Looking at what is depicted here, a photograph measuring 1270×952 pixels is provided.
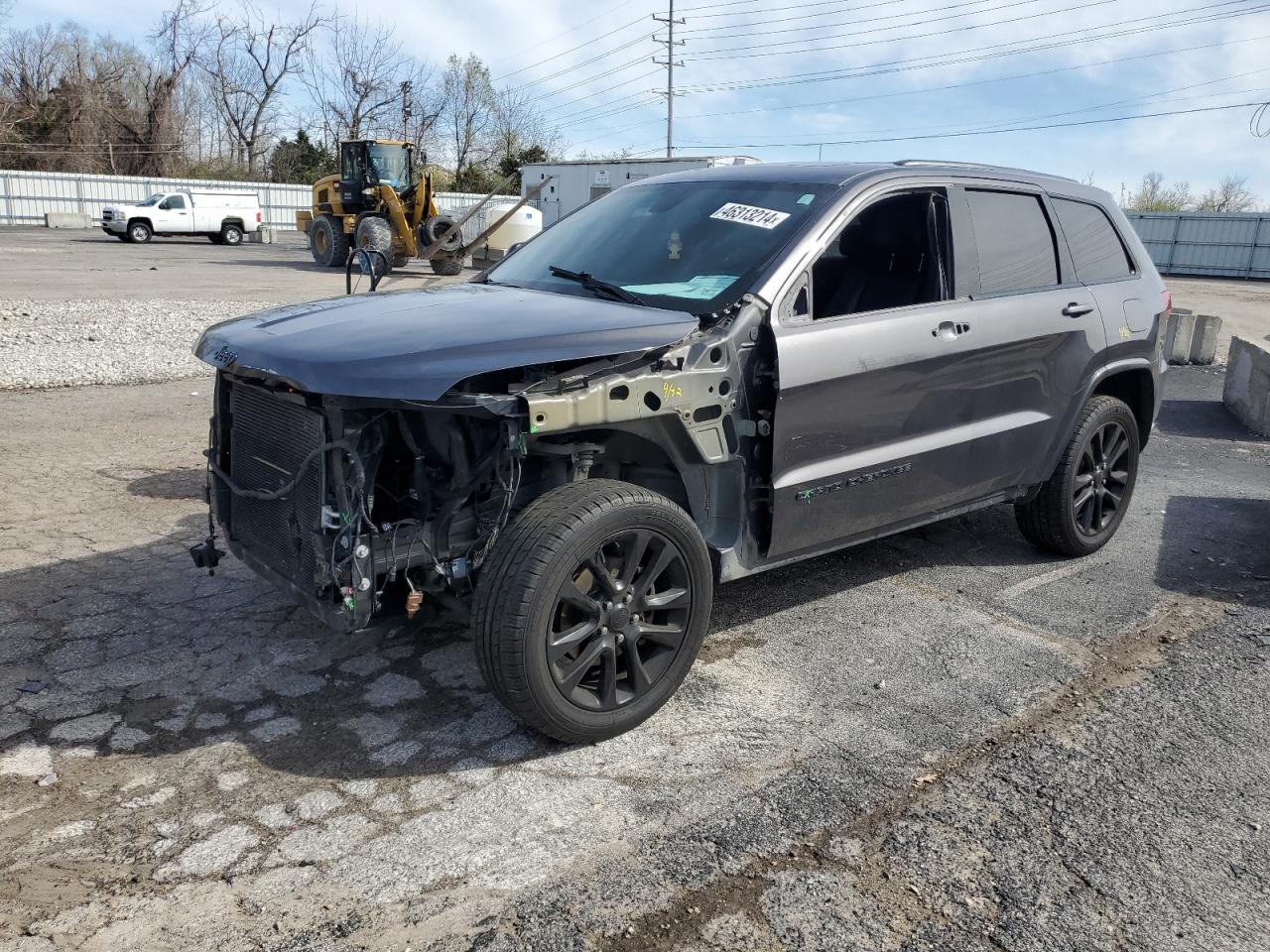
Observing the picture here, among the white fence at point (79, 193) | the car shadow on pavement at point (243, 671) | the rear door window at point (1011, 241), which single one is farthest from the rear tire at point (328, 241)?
the rear door window at point (1011, 241)

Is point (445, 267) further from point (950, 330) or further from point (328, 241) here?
point (950, 330)

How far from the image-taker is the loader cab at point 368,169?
2327 cm

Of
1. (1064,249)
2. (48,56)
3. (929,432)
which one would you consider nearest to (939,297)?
(929,432)

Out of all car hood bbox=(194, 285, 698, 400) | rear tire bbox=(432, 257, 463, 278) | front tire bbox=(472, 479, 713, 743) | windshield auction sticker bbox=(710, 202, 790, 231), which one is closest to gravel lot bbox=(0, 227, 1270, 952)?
front tire bbox=(472, 479, 713, 743)

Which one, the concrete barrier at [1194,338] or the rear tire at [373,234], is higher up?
the rear tire at [373,234]

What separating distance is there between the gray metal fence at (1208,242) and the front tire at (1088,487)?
36.0 meters

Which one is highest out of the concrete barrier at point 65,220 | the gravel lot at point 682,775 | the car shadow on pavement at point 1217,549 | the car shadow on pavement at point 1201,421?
the concrete barrier at point 65,220

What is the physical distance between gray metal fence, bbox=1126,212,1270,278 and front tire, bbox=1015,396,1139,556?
118 ft

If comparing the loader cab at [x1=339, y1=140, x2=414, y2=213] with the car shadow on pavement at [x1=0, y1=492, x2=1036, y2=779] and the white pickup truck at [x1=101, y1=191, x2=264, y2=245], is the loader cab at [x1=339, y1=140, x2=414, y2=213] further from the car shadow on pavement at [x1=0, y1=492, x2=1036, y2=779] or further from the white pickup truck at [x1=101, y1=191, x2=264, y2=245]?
the car shadow on pavement at [x1=0, y1=492, x2=1036, y2=779]

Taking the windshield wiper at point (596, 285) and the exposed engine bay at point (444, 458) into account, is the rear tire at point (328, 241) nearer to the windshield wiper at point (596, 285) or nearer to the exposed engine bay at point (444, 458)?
the windshield wiper at point (596, 285)


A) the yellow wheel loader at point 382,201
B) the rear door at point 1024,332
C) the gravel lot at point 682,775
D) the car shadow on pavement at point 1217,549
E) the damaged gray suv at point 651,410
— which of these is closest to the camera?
the gravel lot at point 682,775

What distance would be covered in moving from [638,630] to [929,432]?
1.66m

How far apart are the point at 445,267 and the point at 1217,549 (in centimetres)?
1906

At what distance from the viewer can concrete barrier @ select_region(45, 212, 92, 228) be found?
40.2 m
